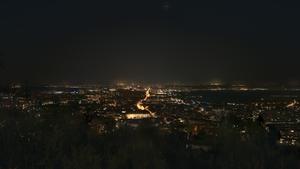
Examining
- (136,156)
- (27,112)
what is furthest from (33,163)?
(27,112)

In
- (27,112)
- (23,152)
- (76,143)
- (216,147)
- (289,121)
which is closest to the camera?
(23,152)

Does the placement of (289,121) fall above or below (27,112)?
below

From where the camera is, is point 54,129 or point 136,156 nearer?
point 136,156

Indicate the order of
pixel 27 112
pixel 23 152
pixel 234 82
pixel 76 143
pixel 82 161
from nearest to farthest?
pixel 82 161, pixel 23 152, pixel 76 143, pixel 27 112, pixel 234 82

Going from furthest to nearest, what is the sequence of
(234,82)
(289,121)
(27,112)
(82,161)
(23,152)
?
(234,82) < (289,121) < (27,112) < (23,152) < (82,161)

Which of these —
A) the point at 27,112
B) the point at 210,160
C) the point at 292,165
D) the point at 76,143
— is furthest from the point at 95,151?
the point at 292,165

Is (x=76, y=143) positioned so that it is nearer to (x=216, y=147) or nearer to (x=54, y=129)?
(x=54, y=129)
